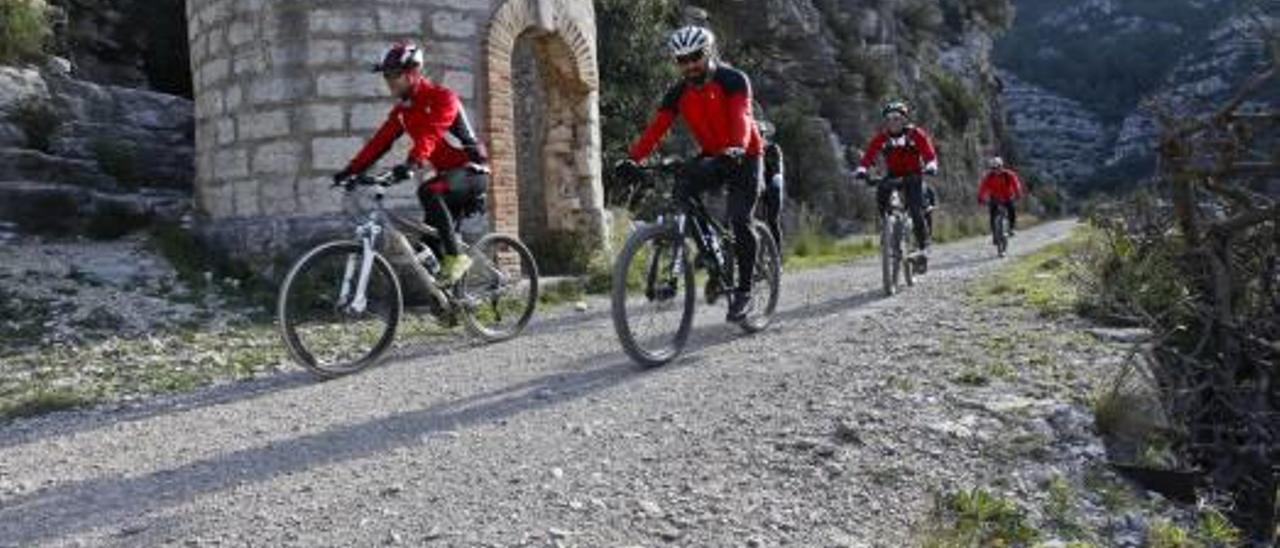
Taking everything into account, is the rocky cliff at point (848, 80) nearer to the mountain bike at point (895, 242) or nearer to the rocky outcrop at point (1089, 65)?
the rocky outcrop at point (1089, 65)

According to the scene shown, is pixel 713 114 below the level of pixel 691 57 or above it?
below

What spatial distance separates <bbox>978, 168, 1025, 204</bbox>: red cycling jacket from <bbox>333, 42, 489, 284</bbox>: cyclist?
11.3 meters

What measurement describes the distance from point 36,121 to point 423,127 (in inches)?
251

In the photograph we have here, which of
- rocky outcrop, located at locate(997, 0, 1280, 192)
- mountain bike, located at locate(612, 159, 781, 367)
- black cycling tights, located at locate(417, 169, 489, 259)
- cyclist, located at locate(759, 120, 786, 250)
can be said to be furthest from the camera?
rocky outcrop, located at locate(997, 0, 1280, 192)

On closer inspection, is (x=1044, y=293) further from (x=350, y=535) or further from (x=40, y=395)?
(x=40, y=395)

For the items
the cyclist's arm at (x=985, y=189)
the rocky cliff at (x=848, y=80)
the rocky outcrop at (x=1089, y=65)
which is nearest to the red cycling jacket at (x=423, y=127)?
the cyclist's arm at (x=985, y=189)

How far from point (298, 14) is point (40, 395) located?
446 centimetres

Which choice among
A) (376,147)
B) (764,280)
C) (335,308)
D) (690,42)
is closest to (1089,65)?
(764,280)

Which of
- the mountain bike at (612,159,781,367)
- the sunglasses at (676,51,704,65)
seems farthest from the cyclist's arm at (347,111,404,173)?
the sunglasses at (676,51,704,65)

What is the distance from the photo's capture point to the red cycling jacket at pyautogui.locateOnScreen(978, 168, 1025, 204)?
16.5 m

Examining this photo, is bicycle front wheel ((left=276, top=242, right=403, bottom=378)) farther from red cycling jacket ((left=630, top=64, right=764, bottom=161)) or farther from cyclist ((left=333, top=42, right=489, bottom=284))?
red cycling jacket ((left=630, top=64, right=764, bottom=161))

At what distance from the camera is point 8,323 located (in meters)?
7.88

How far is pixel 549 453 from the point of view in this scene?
433cm

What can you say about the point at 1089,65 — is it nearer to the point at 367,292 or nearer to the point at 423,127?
the point at 423,127
